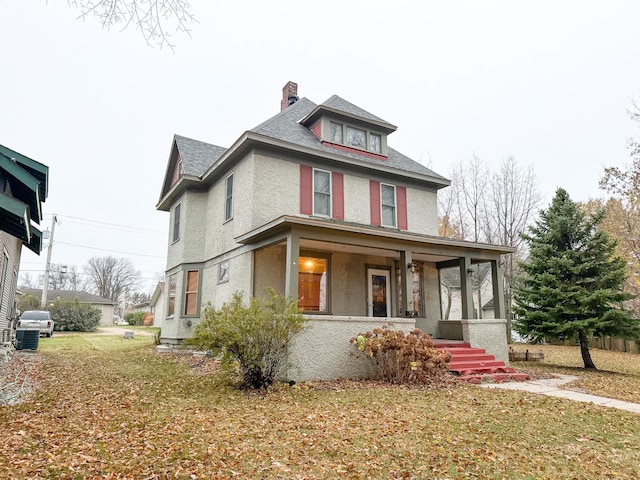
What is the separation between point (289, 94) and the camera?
16469mm

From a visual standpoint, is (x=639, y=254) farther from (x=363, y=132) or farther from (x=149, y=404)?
(x=149, y=404)

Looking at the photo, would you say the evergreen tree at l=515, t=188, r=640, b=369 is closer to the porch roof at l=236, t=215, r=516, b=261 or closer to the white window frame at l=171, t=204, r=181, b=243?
the porch roof at l=236, t=215, r=516, b=261

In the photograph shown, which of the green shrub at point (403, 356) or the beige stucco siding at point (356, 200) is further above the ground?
the beige stucco siding at point (356, 200)

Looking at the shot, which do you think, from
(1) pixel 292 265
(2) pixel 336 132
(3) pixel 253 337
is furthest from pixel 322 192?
(3) pixel 253 337

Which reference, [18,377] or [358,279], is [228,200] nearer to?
[358,279]

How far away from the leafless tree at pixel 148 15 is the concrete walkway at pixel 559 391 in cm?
787

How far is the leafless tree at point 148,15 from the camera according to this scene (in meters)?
4.00

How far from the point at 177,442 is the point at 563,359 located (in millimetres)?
14653

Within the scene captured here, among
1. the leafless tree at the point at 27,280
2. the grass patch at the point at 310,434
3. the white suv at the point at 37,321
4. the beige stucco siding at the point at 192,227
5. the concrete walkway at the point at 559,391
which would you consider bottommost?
the concrete walkway at the point at 559,391

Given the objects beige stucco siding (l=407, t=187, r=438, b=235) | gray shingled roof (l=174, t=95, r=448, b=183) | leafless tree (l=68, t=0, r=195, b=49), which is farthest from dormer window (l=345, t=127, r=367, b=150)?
leafless tree (l=68, t=0, r=195, b=49)

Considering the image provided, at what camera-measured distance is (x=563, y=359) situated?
14719 millimetres

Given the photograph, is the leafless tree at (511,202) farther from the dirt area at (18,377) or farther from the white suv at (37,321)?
the white suv at (37,321)

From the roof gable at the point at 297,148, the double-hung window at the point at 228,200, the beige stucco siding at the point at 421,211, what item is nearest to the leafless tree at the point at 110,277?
the roof gable at the point at 297,148

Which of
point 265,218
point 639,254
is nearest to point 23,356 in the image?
point 265,218
